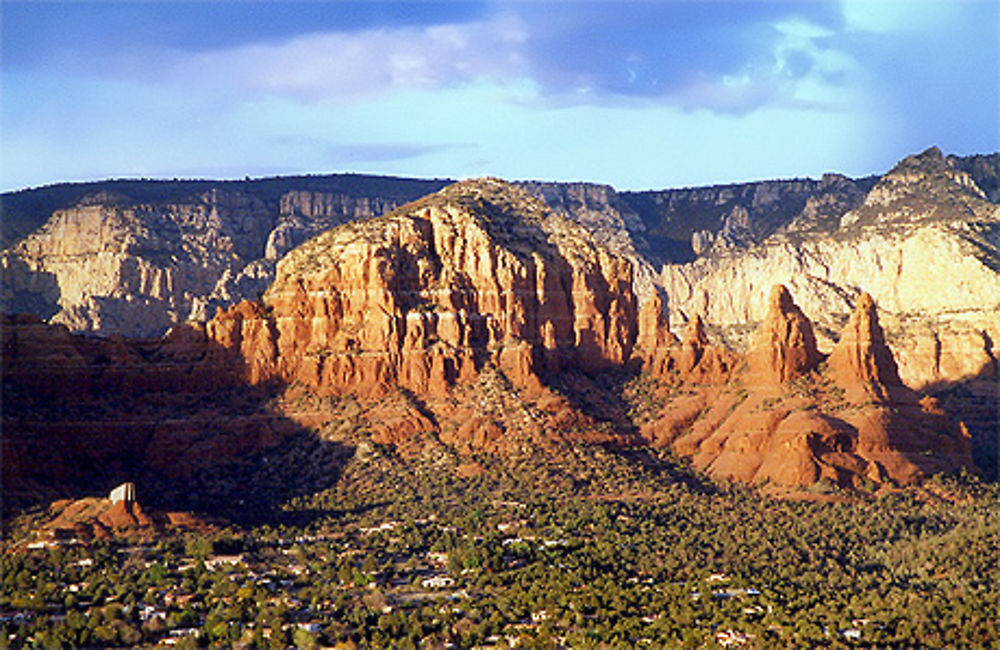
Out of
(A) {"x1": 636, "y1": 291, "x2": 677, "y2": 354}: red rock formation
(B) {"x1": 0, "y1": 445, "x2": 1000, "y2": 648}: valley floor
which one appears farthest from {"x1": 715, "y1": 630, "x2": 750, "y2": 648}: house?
(A) {"x1": 636, "y1": 291, "x2": 677, "y2": 354}: red rock formation

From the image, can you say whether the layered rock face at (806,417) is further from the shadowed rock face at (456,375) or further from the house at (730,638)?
the house at (730,638)

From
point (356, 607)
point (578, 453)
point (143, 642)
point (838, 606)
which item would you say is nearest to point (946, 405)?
point (578, 453)

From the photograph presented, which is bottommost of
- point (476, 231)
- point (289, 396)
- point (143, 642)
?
point (143, 642)

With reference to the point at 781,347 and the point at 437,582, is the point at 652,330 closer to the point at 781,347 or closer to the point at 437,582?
the point at 781,347

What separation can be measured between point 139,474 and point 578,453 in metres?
35.2

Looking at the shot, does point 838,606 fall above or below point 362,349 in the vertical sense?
below

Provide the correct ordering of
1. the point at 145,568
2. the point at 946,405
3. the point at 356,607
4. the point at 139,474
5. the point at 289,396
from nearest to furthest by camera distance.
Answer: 1. the point at 356,607
2. the point at 145,568
3. the point at 139,474
4. the point at 289,396
5. the point at 946,405

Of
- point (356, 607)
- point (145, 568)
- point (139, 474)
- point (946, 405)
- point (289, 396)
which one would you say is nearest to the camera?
point (356, 607)

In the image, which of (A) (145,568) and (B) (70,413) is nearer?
(A) (145,568)

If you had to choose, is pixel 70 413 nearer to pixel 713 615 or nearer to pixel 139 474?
pixel 139 474

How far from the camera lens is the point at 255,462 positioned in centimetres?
14250

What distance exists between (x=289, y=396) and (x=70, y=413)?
1828cm

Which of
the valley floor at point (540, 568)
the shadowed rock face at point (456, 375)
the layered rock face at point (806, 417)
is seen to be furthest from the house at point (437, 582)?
the layered rock face at point (806, 417)

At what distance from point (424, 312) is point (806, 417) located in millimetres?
33497
